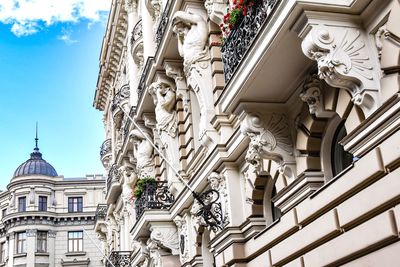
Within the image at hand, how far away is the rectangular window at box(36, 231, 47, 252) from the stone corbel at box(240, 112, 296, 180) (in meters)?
50.9

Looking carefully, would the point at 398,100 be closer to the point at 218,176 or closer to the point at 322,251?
the point at 322,251

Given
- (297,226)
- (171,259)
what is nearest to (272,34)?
(297,226)

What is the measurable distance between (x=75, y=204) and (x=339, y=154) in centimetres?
5397

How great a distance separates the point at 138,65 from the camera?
29703 millimetres

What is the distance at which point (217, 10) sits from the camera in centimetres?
1631

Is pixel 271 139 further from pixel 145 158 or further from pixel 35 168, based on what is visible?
pixel 35 168

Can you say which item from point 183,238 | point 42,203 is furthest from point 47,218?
point 183,238

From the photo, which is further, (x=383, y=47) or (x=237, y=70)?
(x=237, y=70)

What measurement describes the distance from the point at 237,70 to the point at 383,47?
3.17 metres

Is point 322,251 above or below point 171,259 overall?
below

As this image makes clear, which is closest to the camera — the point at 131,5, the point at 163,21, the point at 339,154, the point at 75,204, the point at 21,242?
the point at 339,154

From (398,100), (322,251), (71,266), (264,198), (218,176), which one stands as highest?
(71,266)

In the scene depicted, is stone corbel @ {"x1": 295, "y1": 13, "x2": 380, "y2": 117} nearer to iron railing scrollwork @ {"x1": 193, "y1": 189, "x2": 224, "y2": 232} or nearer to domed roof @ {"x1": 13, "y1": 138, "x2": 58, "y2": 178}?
iron railing scrollwork @ {"x1": 193, "y1": 189, "x2": 224, "y2": 232}

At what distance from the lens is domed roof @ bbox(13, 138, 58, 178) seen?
206 feet
